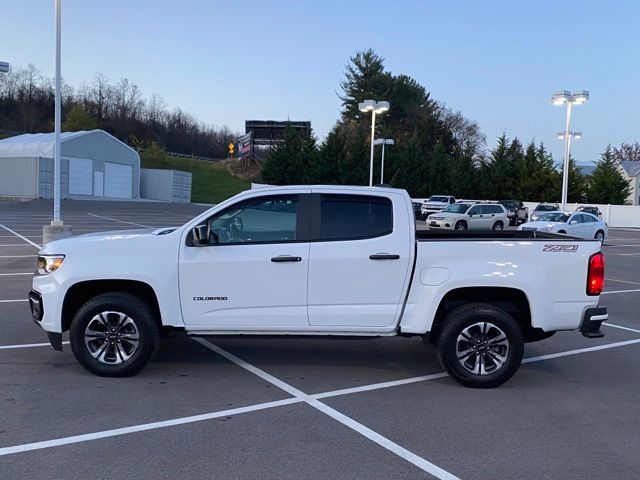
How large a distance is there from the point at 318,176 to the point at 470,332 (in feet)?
190

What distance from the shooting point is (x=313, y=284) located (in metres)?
6.43

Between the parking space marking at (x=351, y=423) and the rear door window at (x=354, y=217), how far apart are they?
4.98 feet

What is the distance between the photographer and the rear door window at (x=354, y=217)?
6544mm

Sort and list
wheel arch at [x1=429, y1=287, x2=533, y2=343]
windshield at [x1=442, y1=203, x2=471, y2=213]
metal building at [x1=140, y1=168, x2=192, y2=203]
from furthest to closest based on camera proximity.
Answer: metal building at [x1=140, y1=168, x2=192, y2=203] < windshield at [x1=442, y1=203, x2=471, y2=213] < wheel arch at [x1=429, y1=287, x2=533, y2=343]

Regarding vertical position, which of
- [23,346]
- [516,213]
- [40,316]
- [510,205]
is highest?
[510,205]

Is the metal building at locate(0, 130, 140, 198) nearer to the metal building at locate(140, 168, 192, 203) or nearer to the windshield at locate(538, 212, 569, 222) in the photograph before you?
the metal building at locate(140, 168, 192, 203)

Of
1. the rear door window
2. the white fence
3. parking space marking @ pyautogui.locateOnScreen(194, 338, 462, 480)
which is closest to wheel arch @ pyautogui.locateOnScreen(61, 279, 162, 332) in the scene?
parking space marking @ pyautogui.locateOnScreen(194, 338, 462, 480)

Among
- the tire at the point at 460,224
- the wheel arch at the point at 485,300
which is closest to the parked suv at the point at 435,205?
the tire at the point at 460,224

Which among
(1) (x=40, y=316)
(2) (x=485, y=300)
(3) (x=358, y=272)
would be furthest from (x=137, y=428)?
(2) (x=485, y=300)

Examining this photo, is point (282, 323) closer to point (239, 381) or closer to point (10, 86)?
point (239, 381)

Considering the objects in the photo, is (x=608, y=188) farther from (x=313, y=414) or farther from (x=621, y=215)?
(x=313, y=414)

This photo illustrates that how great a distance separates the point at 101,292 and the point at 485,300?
393 centimetres

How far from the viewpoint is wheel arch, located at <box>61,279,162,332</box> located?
21.5 ft

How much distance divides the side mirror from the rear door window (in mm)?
1114
